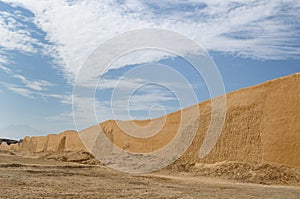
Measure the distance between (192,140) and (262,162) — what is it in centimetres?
708

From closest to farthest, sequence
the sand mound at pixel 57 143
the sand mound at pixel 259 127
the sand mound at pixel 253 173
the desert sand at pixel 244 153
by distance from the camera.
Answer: the desert sand at pixel 244 153, the sand mound at pixel 253 173, the sand mound at pixel 259 127, the sand mound at pixel 57 143

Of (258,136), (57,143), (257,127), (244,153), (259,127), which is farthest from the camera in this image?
(57,143)

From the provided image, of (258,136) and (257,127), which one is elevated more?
(257,127)

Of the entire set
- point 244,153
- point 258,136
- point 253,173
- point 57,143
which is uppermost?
point 57,143

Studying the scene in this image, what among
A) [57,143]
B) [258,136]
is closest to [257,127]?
[258,136]

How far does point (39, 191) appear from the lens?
1123 cm

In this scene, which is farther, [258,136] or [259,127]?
[259,127]

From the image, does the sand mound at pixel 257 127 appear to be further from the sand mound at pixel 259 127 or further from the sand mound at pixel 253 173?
the sand mound at pixel 253 173

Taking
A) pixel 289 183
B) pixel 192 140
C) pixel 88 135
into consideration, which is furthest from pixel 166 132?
pixel 88 135

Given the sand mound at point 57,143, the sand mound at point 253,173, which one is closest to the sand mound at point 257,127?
the sand mound at point 253,173

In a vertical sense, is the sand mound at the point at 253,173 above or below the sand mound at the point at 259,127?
below

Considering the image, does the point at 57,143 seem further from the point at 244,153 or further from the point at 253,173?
the point at 253,173

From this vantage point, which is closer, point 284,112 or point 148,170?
point 284,112

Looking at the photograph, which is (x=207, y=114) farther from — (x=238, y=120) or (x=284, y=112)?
(x=284, y=112)
